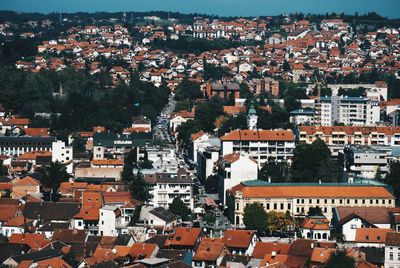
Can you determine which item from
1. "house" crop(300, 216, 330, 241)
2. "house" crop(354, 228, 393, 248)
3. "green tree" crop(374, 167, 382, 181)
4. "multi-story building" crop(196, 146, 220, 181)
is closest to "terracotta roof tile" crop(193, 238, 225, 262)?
"house" crop(300, 216, 330, 241)

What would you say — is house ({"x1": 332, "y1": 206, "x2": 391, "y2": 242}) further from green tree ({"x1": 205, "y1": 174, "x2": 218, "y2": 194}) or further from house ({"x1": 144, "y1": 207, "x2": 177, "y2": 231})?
green tree ({"x1": 205, "y1": 174, "x2": 218, "y2": 194})

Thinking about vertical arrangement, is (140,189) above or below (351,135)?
below

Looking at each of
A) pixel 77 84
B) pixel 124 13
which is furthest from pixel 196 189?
pixel 124 13

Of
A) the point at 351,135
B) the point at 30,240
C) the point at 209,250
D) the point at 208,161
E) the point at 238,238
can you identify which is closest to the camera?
the point at 209,250

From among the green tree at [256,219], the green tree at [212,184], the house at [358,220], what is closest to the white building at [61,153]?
the green tree at [212,184]

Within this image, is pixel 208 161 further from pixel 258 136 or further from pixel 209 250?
pixel 209 250

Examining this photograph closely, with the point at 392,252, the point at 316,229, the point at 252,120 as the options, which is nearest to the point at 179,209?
the point at 316,229

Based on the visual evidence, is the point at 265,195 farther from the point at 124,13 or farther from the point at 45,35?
the point at 124,13
